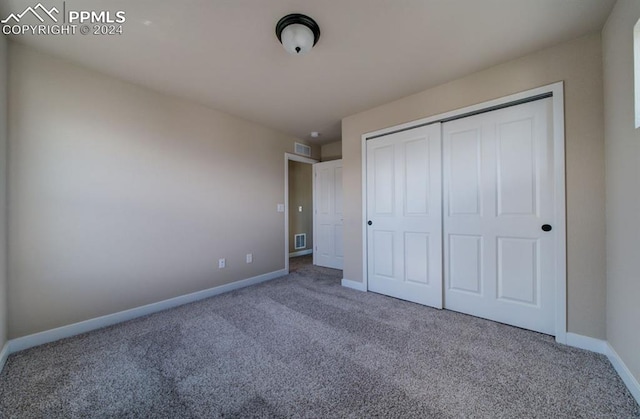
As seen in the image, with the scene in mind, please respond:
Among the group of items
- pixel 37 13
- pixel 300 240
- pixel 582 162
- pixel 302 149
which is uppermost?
pixel 37 13

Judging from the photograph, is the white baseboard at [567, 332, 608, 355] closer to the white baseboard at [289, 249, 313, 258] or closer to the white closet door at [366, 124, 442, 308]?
the white closet door at [366, 124, 442, 308]

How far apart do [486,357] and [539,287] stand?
85 centimetres

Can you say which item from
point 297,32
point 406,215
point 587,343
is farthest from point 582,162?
point 297,32

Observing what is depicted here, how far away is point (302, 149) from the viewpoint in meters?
4.37

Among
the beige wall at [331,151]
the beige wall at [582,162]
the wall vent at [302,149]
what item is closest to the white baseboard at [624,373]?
the beige wall at [582,162]

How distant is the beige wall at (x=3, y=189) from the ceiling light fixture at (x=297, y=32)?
80.2 inches

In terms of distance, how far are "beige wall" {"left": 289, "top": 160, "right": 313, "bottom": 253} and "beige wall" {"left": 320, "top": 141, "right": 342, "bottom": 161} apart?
1.12 metres

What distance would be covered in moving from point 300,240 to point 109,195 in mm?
3971

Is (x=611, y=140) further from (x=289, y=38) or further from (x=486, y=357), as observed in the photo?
(x=289, y=38)

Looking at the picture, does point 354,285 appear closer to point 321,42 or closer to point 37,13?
point 321,42

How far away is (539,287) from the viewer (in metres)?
2.02

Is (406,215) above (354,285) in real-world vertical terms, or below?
above

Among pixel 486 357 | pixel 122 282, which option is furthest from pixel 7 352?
pixel 486 357

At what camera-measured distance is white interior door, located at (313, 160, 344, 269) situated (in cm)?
438
